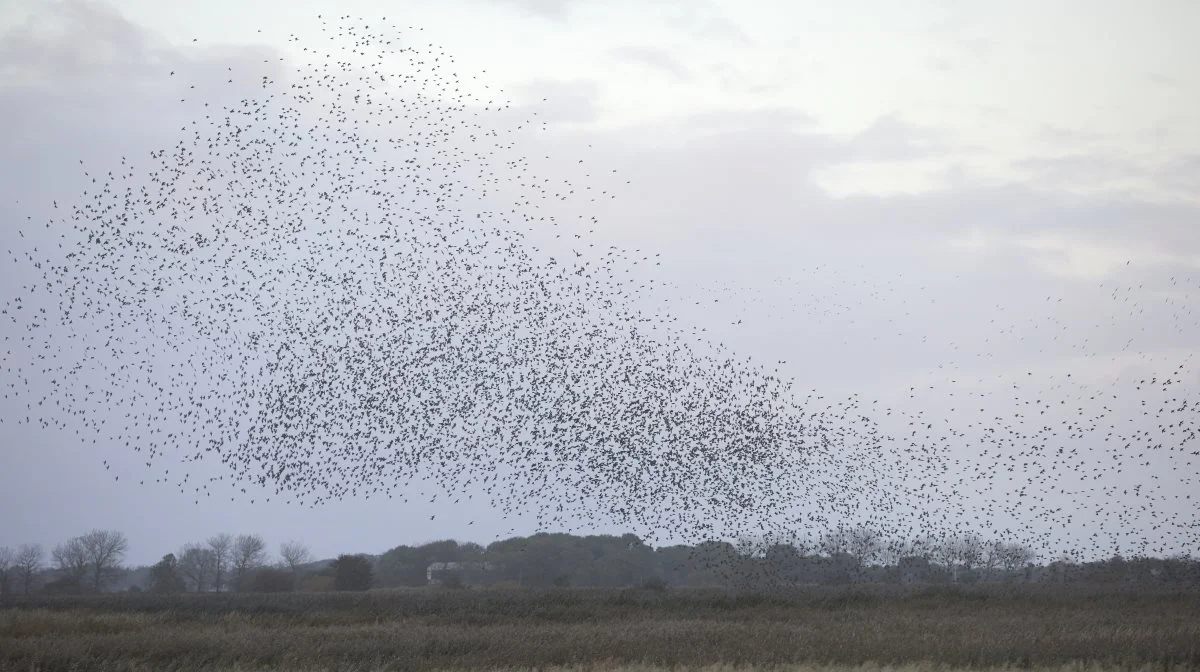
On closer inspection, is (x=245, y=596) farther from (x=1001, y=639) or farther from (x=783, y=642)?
(x=1001, y=639)

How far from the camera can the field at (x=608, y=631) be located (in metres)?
24.9

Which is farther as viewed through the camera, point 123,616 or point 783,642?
point 123,616

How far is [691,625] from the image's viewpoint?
32656mm

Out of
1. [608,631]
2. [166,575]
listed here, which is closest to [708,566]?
[608,631]

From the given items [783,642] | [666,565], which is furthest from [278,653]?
[666,565]

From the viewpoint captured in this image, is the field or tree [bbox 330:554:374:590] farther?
tree [bbox 330:554:374:590]

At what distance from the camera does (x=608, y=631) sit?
30406mm

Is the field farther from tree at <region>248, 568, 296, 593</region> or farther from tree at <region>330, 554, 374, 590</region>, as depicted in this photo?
tree at <region>248, 568, 296, 593</region>

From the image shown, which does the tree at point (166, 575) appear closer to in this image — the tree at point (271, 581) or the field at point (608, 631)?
the tree at point (271, 581)

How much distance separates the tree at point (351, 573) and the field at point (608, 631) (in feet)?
48.2

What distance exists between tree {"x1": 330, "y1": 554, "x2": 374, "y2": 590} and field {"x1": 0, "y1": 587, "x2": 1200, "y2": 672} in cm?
1470

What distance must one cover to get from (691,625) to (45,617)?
734 inches

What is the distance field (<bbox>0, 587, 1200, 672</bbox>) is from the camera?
24.9 metres

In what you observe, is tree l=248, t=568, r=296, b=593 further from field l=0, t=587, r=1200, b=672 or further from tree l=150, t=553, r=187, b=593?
field l=0, t=587, r=1200, b=672
